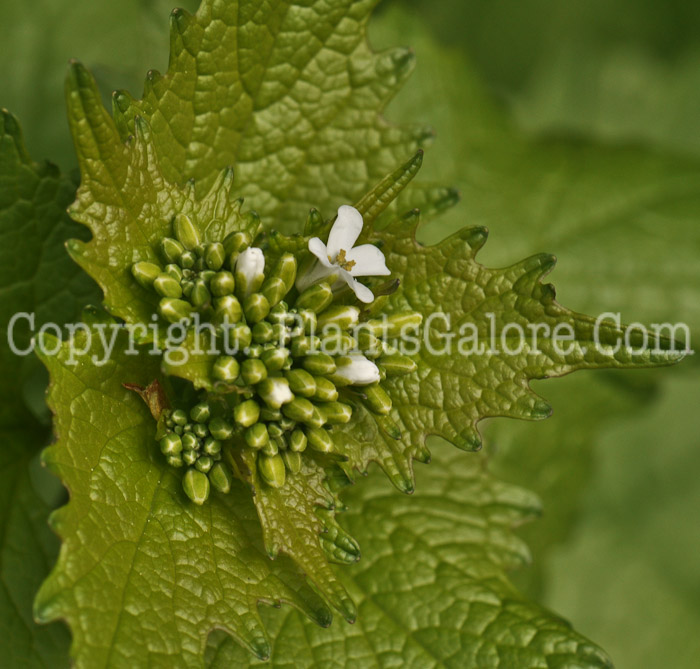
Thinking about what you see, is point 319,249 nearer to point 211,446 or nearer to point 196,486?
point 211,446

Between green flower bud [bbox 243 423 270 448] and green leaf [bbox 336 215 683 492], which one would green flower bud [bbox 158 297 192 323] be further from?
green leaf [bbox 336 215 683 492]

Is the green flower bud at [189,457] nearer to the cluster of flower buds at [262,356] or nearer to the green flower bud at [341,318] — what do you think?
the cluster of flower buds at [262,356]

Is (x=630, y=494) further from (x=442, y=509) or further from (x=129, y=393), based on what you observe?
(x=129, y=393)

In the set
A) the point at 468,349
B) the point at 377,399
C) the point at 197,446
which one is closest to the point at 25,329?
the point at 197,446


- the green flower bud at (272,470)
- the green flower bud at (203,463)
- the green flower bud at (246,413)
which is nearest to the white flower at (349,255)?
the green flower bud at (246,413)

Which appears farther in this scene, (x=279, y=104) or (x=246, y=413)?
(x=279, y=104)

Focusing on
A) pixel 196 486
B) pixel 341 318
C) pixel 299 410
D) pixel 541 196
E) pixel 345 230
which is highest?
pixel 541 196

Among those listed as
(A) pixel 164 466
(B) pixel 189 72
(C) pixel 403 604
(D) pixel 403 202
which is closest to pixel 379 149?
(D) pixel 403 202
